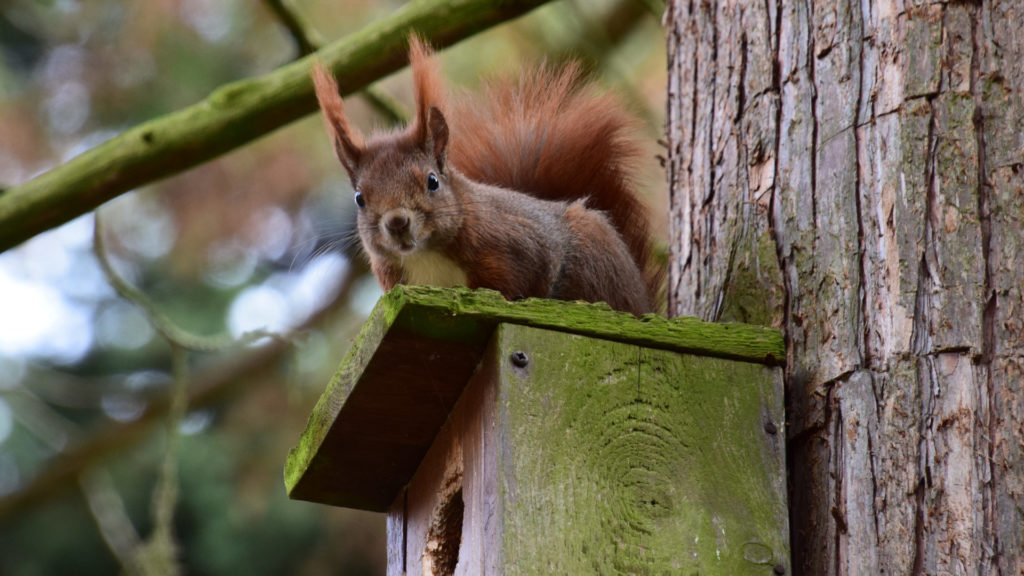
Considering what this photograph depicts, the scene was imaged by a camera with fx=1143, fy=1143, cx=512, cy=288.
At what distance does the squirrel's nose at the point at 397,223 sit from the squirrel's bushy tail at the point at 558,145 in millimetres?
391

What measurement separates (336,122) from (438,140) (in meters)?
0.23

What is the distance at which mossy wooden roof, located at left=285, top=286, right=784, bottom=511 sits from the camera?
1.50 metres

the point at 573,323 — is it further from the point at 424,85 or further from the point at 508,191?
the point at 508,191

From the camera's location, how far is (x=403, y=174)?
226cm

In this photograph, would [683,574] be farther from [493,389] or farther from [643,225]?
[643,225]

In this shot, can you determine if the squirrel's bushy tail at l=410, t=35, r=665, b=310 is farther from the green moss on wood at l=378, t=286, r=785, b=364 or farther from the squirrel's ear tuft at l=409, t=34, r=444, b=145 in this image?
the green moss on wood at l=378, t=286, r=785, b=364

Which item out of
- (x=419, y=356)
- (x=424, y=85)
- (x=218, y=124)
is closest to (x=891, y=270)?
(x=419, y=356)

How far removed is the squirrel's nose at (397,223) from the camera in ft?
7.08

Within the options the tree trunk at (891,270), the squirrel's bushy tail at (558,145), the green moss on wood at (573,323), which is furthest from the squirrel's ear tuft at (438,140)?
the green moss on wood at (573,323)

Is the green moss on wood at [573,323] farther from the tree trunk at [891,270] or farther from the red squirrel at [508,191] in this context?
the red squirrel at [508,191]

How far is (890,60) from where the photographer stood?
5.56 feet

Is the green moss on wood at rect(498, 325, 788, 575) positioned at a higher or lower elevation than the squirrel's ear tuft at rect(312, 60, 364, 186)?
lower

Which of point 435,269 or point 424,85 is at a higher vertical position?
point 424,85

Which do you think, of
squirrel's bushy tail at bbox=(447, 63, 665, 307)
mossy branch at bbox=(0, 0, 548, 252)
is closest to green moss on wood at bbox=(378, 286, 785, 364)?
squirrel's bushy tail at bbox=(447, 63, 665, 307)
